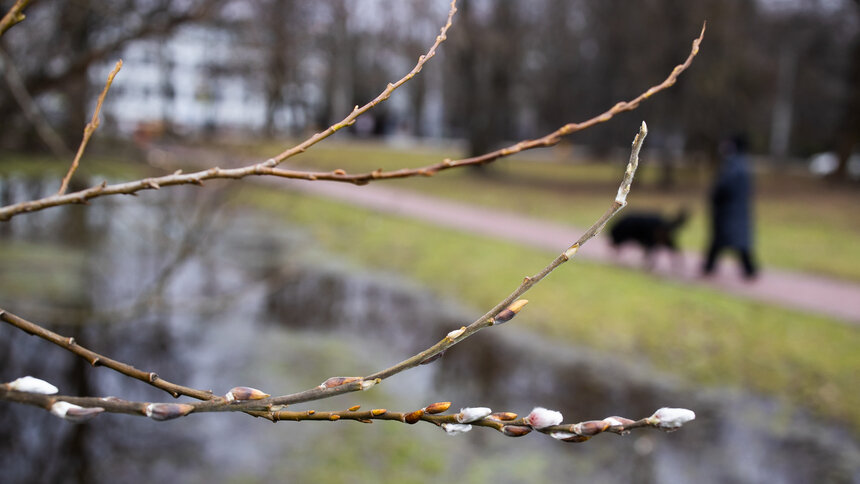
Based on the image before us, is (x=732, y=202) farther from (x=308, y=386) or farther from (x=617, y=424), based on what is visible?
(x=617, y=424)

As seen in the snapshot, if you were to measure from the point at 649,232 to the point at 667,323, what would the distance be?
8.11 ft

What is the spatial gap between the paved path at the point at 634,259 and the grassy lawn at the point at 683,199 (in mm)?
836

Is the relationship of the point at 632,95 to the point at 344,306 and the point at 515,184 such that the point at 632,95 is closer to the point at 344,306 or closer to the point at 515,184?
the point at 515,184

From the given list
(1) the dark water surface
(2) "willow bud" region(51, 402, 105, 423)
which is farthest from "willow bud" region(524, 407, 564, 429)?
(1) the dark water surface

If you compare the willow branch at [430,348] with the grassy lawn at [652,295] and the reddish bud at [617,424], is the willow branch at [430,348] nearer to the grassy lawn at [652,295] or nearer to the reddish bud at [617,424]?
the reddish bud at [617,424]

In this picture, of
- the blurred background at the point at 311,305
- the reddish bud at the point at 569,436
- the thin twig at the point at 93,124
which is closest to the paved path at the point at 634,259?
the blurred background at the point at 311,305

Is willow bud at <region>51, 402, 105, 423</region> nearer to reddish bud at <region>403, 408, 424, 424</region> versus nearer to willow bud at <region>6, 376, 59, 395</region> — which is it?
willow bud at <region>6, 376, 59, 395</region>

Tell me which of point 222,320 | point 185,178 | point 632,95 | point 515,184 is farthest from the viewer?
point 515,184

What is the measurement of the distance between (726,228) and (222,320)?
22.7 feet

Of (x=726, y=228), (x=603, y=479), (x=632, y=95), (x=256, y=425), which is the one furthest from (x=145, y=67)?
(x=632, y=95)

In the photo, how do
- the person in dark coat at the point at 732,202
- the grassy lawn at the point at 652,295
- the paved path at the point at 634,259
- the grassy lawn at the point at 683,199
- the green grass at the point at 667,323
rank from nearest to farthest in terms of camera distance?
the green grass at the point at 667,323 → the grassy lawn at the point at 652,295 → the paved path at the point at 634,259 → the person in dark coat at the point at 732,202 → the grassy lawn at the point at 683,199

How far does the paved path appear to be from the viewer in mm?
10383

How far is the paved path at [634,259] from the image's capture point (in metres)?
10.4

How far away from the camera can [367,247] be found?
15.4m
